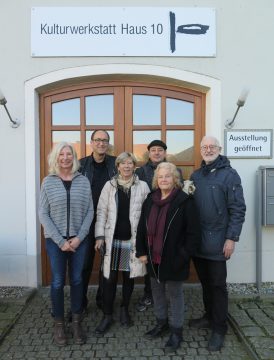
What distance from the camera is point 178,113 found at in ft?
15.7

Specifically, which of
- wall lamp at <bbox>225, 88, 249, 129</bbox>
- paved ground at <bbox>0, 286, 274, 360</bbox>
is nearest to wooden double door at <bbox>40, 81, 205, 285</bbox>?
wall lamp at <bbox>225, 88, 249, 129</bbox>

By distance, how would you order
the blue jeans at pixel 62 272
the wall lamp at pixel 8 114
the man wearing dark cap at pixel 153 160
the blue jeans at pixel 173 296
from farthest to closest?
the wall lamp at pixel 8 114
the man wearing dark cap at pixel 153 160
the blue jeans at pixel 62 272
the blue jeans at pixel 173 296

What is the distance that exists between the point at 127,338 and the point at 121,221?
1092 millimetres

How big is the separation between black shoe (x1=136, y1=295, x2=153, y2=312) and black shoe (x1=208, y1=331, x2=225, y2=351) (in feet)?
3.15

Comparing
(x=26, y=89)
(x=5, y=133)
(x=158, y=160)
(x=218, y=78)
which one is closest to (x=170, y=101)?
(x=218, y=78)

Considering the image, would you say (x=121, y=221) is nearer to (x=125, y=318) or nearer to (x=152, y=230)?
(x=152, y=230)

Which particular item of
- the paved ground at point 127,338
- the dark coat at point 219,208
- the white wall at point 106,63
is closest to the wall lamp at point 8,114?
the white wall at point 106,63

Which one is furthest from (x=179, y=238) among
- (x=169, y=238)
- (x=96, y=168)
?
(x=96, y=168)

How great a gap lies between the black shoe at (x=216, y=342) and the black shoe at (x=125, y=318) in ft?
2.69

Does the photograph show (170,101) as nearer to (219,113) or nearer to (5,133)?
(219,113)

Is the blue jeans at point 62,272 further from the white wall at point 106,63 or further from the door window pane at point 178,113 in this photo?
the door window pane at point 178,113

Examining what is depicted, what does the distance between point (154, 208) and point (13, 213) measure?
220 centimetres

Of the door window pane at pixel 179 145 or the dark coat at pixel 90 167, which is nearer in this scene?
the dark coat at pixel 90 167

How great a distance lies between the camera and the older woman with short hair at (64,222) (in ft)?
10.5
